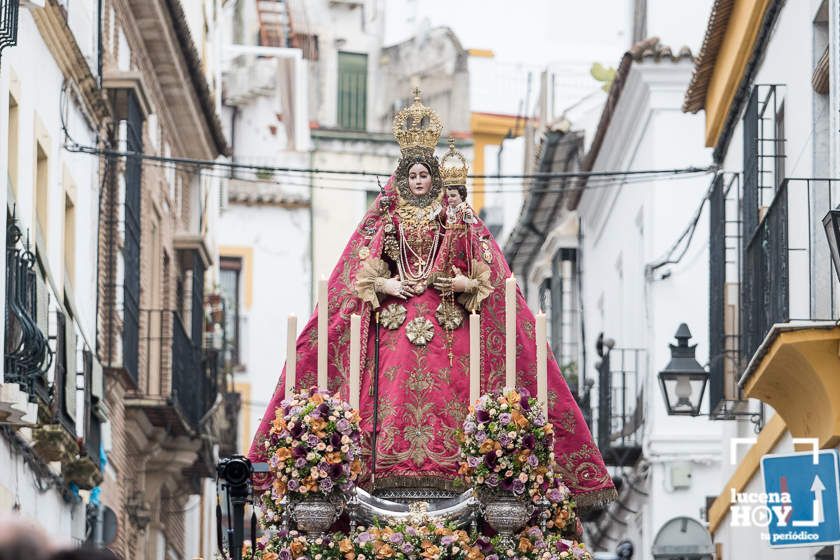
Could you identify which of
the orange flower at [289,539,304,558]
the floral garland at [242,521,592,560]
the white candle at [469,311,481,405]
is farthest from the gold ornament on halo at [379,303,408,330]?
the orange flower at [289,539,304,558]

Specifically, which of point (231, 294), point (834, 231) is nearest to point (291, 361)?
point (834, 231)

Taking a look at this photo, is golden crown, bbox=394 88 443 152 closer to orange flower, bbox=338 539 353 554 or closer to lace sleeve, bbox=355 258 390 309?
lace sleeve, bbox=355 258 390 309

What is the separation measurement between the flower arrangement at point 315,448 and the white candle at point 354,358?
0.67 ft

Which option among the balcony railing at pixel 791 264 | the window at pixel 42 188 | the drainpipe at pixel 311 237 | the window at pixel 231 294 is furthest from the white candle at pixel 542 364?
the drainpipe at pixel 311 237

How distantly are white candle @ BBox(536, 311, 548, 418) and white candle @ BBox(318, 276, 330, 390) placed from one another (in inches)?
37.1

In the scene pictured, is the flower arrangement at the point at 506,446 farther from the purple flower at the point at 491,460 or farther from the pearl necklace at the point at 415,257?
the pearl necklace at the point at 415,257

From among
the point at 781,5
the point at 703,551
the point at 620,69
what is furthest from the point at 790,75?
the point at 620,69

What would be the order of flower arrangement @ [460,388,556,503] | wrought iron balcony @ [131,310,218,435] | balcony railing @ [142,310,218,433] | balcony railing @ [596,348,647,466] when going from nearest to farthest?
flower arrangement @ [460,388,556,503] < balcony railing @ [596,348,647,466] < wrought iron balcony @ [131,310,218,435] < balcony railing @ [142,310,218,433]

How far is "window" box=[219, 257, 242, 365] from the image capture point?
36969 millimetres

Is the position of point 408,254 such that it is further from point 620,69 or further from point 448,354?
point 620,69

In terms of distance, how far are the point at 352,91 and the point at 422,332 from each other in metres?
31.8

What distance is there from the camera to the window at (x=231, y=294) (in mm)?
36969

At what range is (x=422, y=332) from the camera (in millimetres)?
10016

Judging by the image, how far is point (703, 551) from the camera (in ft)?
52.3
